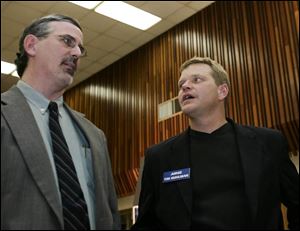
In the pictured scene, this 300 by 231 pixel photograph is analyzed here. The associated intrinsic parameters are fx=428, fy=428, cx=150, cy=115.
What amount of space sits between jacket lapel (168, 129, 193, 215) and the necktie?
1.91ft

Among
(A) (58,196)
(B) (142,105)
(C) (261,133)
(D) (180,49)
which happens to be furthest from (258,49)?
(A) (58,196)

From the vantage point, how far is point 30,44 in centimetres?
217

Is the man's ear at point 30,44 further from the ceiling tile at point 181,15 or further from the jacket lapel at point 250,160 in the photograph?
the ceiling tile at point 181,15

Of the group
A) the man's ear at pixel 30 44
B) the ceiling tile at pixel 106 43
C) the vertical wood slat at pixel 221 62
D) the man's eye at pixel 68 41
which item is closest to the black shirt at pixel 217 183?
the man's eye at pixel 68 41

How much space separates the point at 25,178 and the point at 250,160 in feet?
3.75

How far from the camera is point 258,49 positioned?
637cm

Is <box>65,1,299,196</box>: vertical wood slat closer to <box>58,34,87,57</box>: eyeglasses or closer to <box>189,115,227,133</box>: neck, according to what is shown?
<box>189,115,227,133</box>: neck

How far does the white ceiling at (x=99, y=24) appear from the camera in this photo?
24.3 feet

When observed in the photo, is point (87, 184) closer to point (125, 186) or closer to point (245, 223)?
point (245, 223)

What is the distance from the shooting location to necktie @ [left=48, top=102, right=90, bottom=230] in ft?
5.83

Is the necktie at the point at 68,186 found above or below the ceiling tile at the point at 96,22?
below

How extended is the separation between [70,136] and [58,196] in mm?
412

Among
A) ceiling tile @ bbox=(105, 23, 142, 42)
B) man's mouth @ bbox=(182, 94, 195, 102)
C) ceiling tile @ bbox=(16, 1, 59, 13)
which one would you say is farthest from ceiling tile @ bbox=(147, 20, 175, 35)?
man's mouth @ bbox=(182, 94, 195, 102)

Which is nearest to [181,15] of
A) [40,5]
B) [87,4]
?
[87,4]
